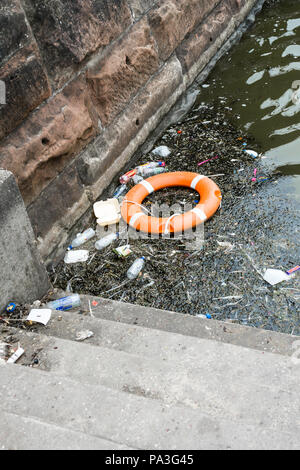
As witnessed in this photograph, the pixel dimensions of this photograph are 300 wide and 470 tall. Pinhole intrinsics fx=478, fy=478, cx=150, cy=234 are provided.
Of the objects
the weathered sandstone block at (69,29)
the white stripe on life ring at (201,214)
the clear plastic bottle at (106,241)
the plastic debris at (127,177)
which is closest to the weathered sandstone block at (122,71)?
the weathered sandstone block at (69,29)

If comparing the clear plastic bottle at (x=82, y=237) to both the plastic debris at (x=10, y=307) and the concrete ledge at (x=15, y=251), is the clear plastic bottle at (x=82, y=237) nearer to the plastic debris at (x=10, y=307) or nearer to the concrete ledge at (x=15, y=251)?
the concrete ledge at (x=15, y=251)

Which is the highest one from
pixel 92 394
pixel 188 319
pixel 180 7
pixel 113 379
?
pixel 180 7

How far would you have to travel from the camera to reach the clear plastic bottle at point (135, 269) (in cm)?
334

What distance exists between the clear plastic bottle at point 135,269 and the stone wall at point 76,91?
61 centimetres

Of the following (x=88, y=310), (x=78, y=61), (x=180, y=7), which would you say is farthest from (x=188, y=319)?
(x=180, y=7)

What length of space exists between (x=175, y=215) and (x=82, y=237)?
748 mm

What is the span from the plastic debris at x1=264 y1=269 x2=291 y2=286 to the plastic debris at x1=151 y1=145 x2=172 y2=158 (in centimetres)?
186

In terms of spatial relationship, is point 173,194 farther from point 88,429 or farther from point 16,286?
point 88,429

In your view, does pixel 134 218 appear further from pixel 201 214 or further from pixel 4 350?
pixel 4 350

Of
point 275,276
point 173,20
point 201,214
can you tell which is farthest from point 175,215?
point 173,20

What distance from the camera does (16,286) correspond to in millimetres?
2631

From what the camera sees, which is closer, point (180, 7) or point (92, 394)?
point (92, 394)

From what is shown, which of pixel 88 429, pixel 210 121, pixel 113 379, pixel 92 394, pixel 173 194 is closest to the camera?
pixel 88 429
